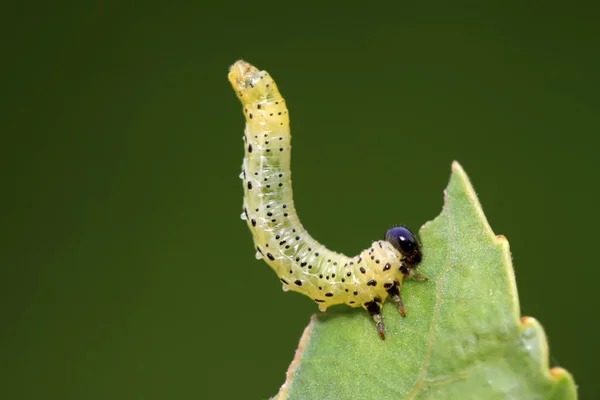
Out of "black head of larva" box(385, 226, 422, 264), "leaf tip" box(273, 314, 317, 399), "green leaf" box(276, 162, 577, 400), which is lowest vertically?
"leaf tip" box(273, 314, 317, 399)

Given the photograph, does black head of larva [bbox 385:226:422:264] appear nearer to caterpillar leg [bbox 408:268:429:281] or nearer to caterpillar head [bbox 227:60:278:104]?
caterpillar leg [bbox 408:268:429:281]

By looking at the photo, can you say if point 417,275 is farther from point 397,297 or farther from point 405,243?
point 405,243

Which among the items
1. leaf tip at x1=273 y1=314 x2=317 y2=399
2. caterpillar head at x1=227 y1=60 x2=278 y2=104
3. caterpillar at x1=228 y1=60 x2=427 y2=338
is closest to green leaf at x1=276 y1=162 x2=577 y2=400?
leaf tip at x1=273 y1=314 x2=317 y2=399

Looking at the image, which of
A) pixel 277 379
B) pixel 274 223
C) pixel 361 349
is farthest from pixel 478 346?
pixel 277 379

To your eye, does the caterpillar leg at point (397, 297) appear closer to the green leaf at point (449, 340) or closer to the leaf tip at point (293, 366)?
the green leaf at point (449, 340)

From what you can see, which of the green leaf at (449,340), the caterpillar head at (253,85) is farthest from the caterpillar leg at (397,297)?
the caterpillar head at (253,85)

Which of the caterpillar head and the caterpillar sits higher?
the caterpillar head
